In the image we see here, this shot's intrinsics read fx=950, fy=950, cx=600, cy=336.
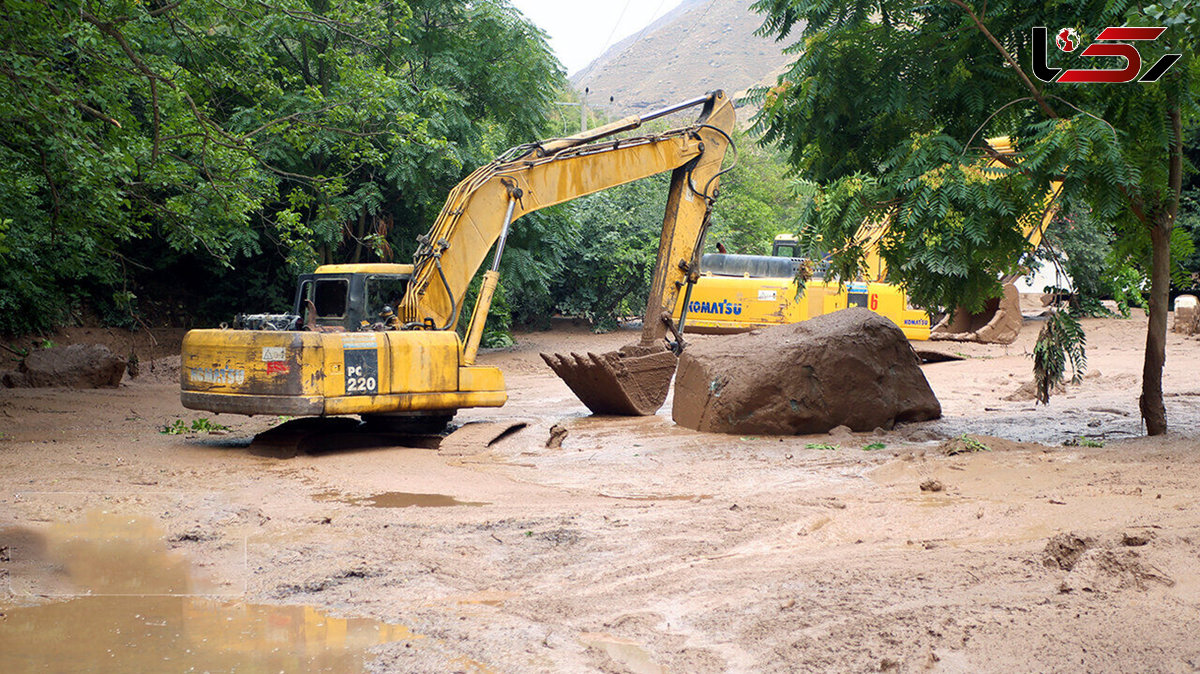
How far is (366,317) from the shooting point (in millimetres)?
10867

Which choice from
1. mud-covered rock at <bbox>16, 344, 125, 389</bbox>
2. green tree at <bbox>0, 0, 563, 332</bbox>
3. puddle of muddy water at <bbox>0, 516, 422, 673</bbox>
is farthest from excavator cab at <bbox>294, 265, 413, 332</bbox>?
mud-covered rock at <bbox>16, 344, 125, 389</bbox>

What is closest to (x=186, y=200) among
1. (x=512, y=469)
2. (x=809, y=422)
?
(x=512, y=469)

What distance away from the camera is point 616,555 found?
5531 mm

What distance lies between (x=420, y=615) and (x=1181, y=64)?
7.22m

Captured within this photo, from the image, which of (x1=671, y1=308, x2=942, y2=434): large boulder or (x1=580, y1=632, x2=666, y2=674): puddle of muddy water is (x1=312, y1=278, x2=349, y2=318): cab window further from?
(x1=580, y1=632, x2=666, y2=674): puddle of muddy water

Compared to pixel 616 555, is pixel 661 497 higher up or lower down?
lower down

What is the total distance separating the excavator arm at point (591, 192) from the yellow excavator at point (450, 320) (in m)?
0.02

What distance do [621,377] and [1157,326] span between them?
5.88 m

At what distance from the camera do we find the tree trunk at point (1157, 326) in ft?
28.4

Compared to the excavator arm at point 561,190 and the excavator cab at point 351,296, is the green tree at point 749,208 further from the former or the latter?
the excavator cab at point 351,296

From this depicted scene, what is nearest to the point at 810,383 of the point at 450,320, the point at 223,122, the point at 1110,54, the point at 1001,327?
the point at 450,320

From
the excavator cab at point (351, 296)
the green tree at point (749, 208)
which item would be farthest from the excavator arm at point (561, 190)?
the green tree at point (749, 208)

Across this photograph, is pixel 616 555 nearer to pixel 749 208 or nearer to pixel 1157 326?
pixel 1157 326

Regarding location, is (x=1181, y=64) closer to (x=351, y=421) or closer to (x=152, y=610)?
(x=152, y=610)
